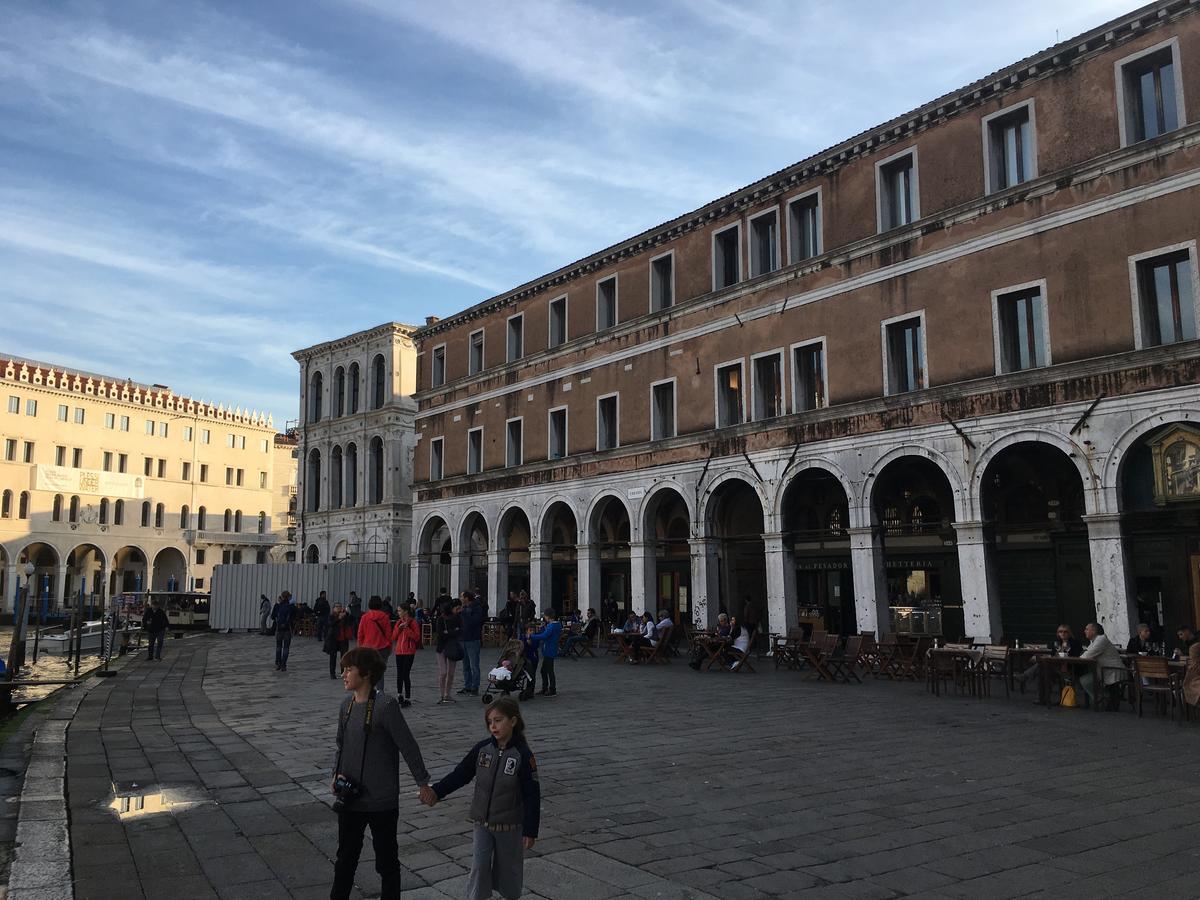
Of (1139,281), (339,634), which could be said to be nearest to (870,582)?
(1139,281)

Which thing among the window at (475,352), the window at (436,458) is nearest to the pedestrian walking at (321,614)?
the window at (436,458)

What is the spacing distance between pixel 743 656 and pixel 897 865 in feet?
46.0

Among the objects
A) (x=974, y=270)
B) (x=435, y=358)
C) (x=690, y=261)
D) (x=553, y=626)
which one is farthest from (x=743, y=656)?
(x=435, y=358)

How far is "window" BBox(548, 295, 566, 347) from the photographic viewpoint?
103 ft

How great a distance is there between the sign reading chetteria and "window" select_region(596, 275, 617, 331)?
4486 cm

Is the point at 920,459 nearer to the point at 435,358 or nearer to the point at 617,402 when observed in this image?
the point at 617,402

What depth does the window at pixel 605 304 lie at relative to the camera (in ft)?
96.6

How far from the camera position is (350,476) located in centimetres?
4600

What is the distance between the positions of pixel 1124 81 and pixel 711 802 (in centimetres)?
1656

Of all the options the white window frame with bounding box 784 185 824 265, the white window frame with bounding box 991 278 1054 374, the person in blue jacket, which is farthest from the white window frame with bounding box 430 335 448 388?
the person in blue jacket

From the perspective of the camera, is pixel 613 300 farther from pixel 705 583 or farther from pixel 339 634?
pixel 339 634

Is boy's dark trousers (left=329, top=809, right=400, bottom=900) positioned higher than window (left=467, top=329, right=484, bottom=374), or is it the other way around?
window (left=467, top=329, right=484, bottom=374)

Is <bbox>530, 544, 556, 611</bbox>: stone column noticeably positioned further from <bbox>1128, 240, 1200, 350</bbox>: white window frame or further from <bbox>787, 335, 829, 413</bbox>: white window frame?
<bbox>1128, 240, 1200, 350</bbox>: white window frame

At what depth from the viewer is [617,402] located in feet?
93.0
